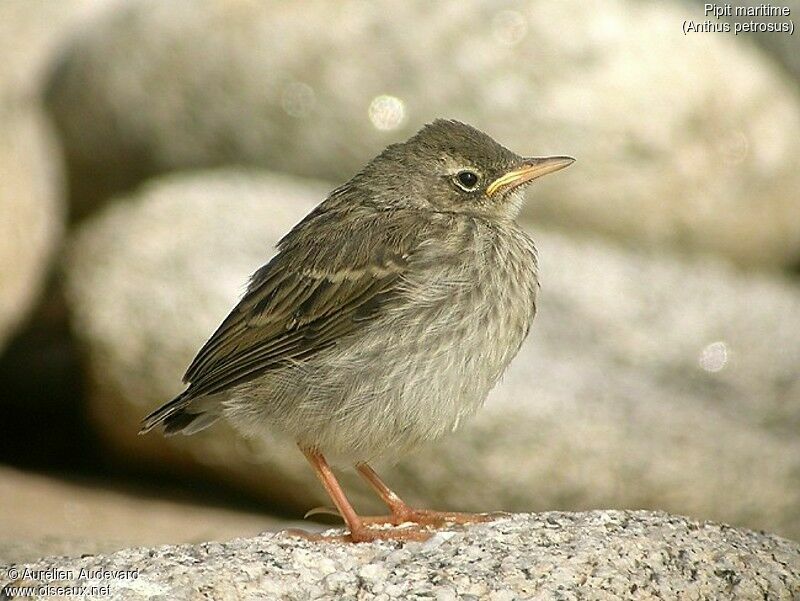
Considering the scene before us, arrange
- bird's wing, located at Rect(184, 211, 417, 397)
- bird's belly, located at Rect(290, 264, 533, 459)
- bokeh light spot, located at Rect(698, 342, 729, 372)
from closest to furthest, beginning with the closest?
bird's belly, located at Rect(290, 264, 533, 459), bird's wing, located at Rect(184, 211, 417, 397), bokeh light spot, located at Rect(698, 342, 729, 372)

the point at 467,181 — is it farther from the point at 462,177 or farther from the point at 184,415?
the point at 184,415

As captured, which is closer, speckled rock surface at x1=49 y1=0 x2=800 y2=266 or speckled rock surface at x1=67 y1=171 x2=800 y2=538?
speckled rock surface at x1=67 y1=171 x2=800 y2=538

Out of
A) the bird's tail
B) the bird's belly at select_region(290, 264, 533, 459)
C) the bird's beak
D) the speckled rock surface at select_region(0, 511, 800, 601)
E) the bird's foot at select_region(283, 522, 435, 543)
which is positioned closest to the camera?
the speckled rock surface at select_region(0, 511, 800, 601)

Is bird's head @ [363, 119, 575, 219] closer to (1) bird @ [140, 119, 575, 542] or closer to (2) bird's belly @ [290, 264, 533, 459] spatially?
(1) bird @ [140, 119, 575, 542]

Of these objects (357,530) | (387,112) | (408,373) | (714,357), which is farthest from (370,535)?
(387,112)

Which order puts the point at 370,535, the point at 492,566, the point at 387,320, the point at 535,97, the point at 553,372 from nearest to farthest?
the point at 492,566, the point at 370,535, the point at 387,320, the point at 553,372, the point at 535,97

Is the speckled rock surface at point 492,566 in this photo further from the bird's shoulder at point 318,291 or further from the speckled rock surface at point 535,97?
the speckled rock surface at point 535,97

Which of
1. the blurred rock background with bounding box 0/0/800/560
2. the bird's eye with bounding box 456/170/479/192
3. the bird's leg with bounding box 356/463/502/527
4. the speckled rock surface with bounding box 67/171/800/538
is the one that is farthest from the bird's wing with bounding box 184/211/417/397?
the speckled rock surface with bounding box 67/171/800/538
